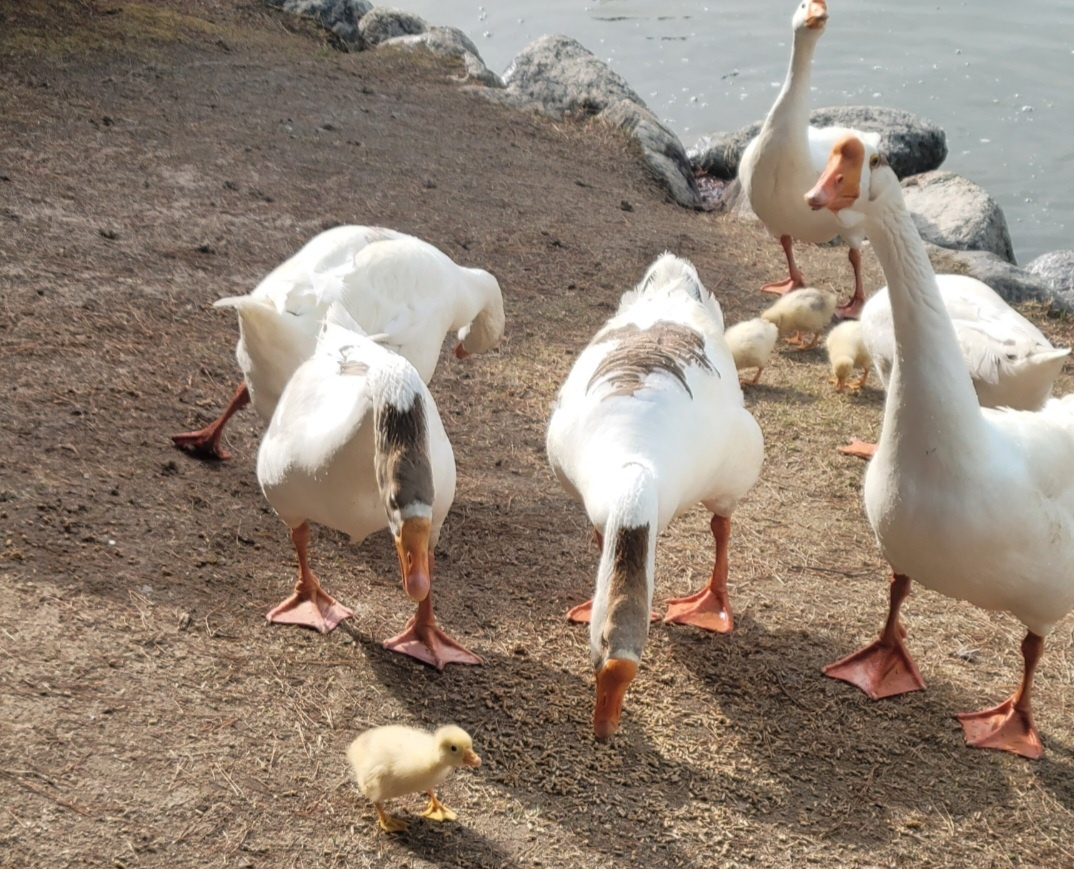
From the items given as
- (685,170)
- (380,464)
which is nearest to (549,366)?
(380,464)

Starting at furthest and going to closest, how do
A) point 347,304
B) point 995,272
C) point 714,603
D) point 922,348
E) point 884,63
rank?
1. point 884,63
2. point 995,272
3. point 347,304
4. point 714,603
5. point 922,348

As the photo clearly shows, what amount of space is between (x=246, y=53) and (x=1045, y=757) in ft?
35.9

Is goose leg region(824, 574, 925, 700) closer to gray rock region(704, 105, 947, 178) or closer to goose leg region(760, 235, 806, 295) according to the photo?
goose leg region(760, 235, 806, 295)

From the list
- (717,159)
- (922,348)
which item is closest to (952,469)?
(922,348)

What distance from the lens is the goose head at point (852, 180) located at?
11.5 ft

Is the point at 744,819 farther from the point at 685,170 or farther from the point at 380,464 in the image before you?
the point at 685,170

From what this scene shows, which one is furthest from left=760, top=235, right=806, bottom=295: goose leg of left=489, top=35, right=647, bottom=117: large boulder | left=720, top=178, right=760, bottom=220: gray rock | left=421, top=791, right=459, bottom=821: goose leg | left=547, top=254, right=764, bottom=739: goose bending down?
left=421, top=791, right=459, bottom=821: goose leg

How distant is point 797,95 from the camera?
8445mm

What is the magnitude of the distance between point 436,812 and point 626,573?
3.37ft

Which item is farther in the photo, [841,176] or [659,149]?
[659,149]

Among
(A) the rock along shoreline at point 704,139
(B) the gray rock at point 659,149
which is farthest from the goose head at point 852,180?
(B) the gray rock at point 659,149

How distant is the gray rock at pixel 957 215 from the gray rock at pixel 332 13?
7.29 metres

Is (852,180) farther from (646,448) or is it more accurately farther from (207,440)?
(207,440)

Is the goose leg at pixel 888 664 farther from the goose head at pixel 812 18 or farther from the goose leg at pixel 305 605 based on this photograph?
the goose head at pixel 812 18
